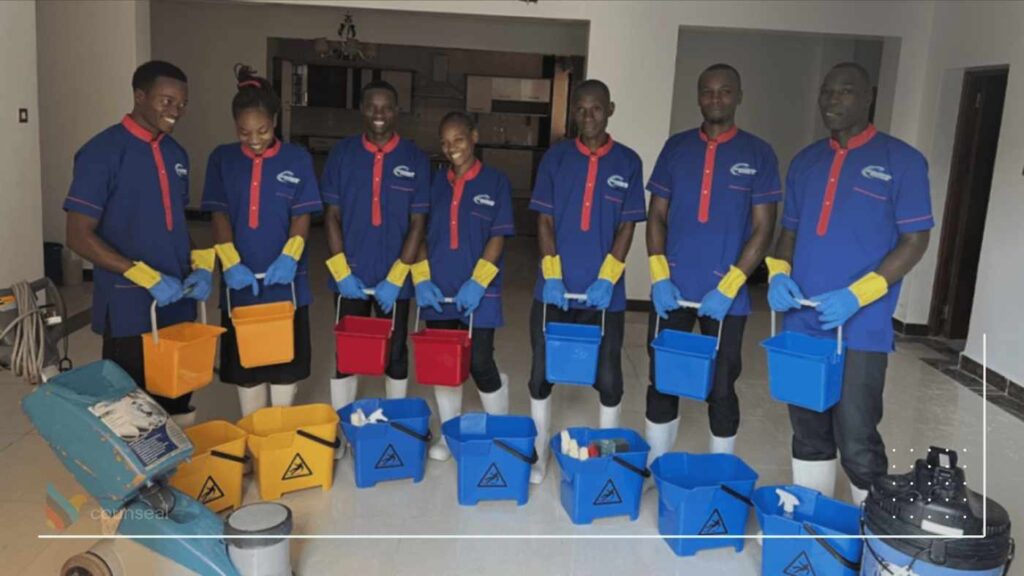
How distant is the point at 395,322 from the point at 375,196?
54cm

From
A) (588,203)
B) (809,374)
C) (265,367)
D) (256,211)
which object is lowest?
(265,367)

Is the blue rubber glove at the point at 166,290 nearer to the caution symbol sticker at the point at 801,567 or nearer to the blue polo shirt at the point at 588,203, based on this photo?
the blue polo shirt at the point at 588,203

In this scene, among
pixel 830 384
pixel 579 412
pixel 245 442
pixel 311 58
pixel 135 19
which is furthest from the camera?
pixel 311 58

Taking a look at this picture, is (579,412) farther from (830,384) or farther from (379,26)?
(379,26)

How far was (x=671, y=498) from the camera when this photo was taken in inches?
111

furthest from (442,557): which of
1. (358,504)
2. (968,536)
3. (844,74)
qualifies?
(844,74)

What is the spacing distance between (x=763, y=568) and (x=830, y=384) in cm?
62

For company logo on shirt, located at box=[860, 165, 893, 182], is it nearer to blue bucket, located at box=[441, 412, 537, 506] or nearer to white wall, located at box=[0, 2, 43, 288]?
blue bucket, located at box=[441, 412, 537, 506]

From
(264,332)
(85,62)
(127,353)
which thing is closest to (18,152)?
(85,62)

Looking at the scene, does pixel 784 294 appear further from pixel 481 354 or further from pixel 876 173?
pixel 481 354

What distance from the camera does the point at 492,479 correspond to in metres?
3.13

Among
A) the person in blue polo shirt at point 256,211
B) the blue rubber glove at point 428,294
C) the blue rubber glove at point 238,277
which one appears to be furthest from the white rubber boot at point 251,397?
the blue rubber glove at point 428,294

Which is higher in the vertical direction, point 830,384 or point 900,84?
point 900,84

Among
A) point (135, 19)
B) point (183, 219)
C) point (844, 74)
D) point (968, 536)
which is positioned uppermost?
point (135, 19)
